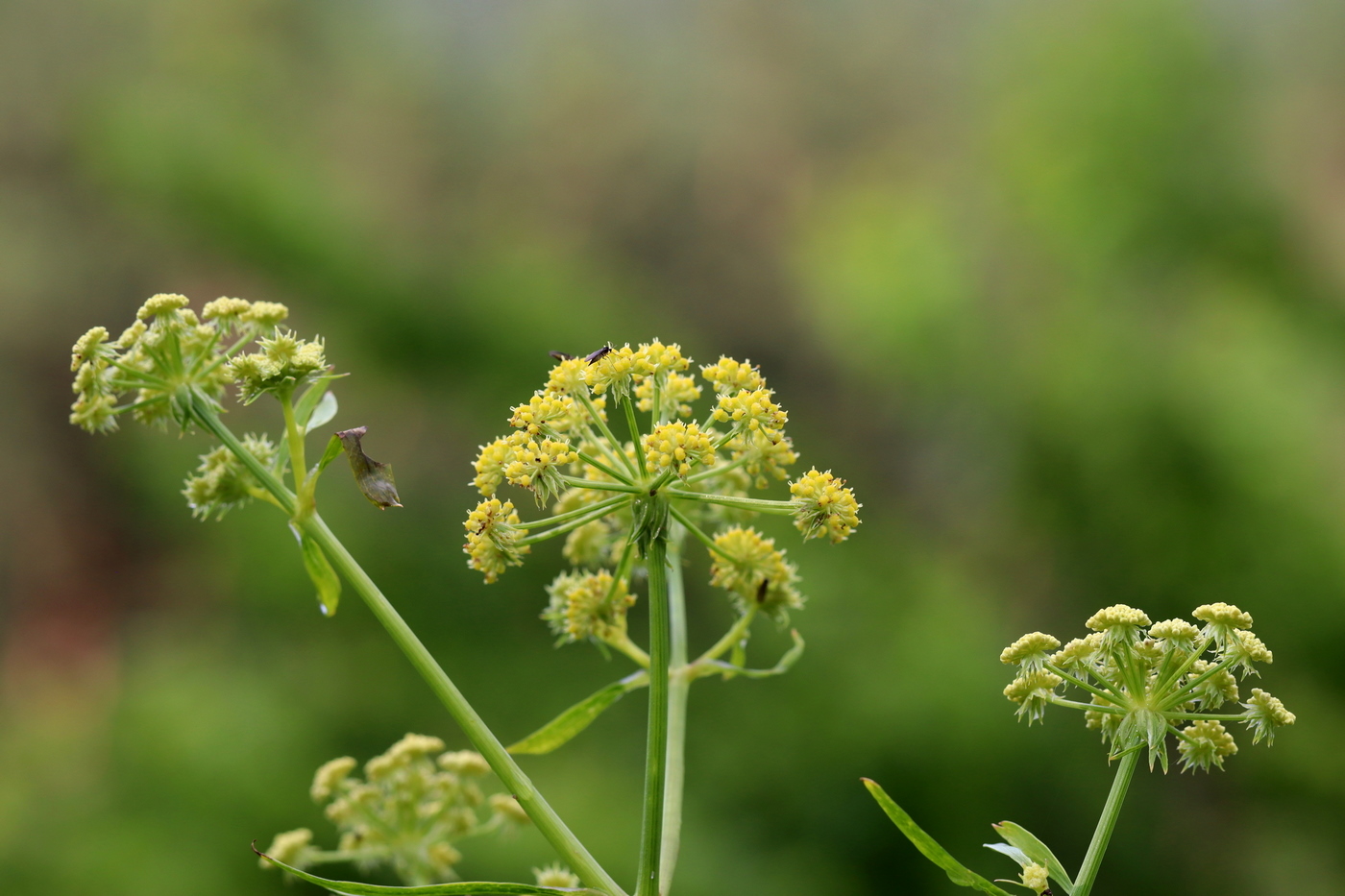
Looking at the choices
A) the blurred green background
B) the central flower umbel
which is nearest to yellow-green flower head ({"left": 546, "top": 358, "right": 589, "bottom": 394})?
the central flower umbel

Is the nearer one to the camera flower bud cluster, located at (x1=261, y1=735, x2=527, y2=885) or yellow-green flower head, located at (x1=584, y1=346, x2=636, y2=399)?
yellow-green flower head, located at (x1=584, y1=346, x2=636, y2=399)

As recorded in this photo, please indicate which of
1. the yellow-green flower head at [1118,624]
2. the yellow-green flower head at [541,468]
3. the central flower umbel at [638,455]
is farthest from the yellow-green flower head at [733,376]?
the yellow-green flower head at [1118,624]

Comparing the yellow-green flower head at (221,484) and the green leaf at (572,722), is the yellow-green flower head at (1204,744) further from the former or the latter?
the yellow-green flower head at (221,484)

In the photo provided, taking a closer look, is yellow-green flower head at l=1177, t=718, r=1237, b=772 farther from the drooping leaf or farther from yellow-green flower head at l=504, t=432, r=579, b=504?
the drooping leaf

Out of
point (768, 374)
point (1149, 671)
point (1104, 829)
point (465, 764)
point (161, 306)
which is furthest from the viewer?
point (768, 374)

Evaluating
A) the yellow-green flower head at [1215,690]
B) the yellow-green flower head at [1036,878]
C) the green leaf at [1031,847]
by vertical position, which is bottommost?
the yellow-green flower head at [1036,878]

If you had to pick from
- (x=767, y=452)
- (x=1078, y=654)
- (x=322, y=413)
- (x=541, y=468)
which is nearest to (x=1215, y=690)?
(x=1078, y=654)

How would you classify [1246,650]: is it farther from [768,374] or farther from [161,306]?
[768,374]
